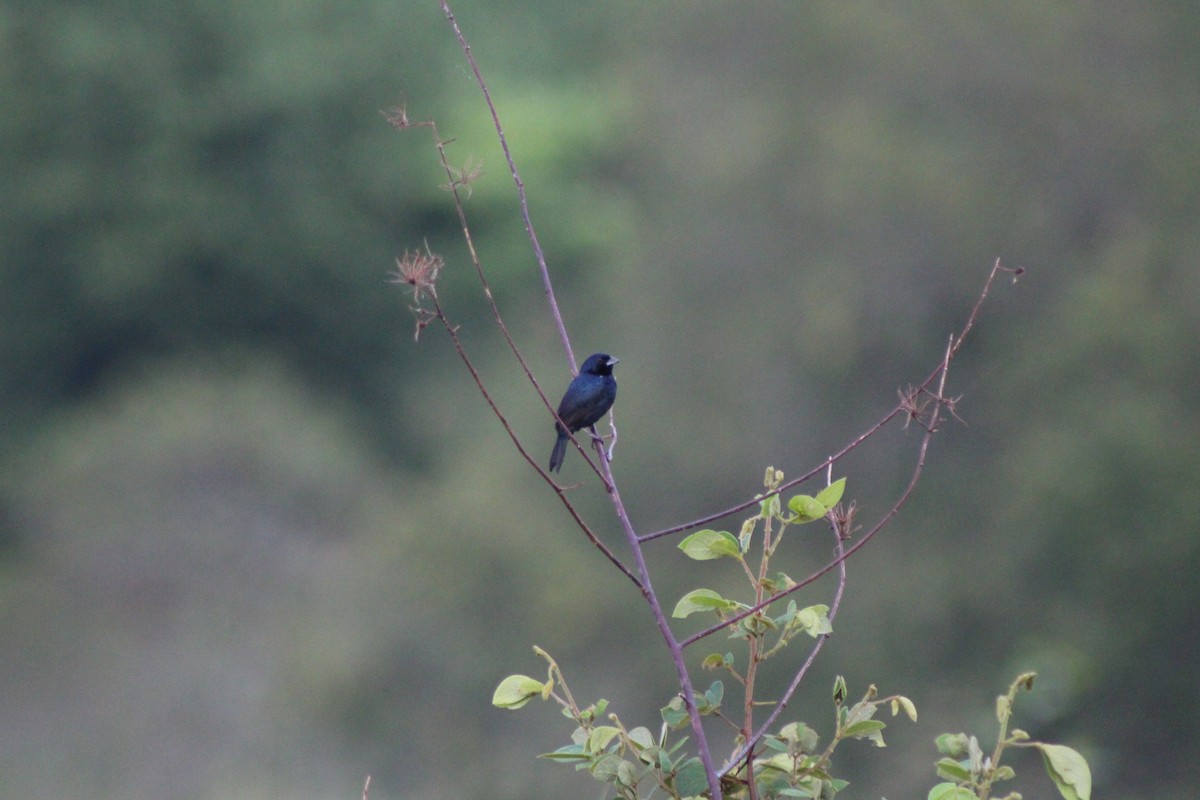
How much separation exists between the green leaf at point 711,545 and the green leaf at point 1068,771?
1.31ft

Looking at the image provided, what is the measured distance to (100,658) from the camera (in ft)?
47.8

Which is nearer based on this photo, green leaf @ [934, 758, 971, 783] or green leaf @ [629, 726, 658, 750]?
green leaf @ [934, 758, 971, 783]

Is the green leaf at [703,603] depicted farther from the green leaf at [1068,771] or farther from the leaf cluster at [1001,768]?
the green leaf at [1068,771]

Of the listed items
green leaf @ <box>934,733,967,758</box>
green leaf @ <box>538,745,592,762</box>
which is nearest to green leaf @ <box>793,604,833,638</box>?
green leaf @ <box>934,733,967,758</box>

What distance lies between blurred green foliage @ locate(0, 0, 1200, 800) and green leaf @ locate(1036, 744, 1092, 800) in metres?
8.05

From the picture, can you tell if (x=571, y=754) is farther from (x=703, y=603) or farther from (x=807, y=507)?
(x=807, y=507)

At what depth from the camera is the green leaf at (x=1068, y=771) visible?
52.6 inches

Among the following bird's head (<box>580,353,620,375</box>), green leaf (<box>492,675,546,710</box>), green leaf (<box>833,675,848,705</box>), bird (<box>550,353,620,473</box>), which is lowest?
green leaf (<box>833,675,848,705</box>)

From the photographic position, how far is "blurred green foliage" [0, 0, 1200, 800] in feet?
32.9

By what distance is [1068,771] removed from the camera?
135 cm

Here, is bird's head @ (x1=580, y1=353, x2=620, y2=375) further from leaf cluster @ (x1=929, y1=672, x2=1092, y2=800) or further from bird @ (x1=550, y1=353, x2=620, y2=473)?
leaf cluster @ (x1=929, y1=672, x2=1092, y2=800)

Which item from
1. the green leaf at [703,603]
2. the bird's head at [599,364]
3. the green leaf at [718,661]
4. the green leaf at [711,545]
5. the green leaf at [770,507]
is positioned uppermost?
the bird's head at [599,364]

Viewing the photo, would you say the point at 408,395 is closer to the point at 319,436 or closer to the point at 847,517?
the point at 319,436

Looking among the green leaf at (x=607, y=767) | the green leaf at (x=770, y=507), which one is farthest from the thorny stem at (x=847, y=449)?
the green leaf at (x=607, y=767)
